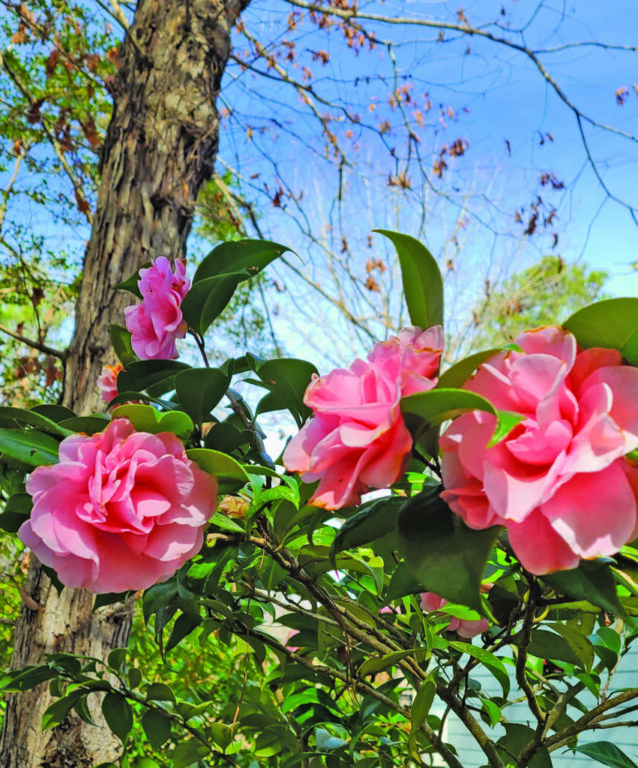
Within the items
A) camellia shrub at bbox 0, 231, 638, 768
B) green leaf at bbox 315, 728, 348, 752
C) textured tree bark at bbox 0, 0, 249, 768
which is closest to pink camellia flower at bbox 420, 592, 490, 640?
camellia shrub at bbox 0, 231, 638, 768

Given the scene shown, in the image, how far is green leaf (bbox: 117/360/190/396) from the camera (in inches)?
22.2

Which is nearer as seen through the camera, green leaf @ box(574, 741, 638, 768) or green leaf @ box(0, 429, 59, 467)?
green leaf @ box(0, 429, 59, 467)

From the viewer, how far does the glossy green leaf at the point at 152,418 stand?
0.43 m

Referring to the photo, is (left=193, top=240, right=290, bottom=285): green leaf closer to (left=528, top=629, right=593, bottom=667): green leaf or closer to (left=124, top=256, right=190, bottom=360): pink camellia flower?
(left=124, top=256, right=190, bottom=360): pink camellia flower

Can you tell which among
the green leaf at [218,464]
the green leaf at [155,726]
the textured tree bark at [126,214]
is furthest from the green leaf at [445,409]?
the textured tree bark at [126,214]

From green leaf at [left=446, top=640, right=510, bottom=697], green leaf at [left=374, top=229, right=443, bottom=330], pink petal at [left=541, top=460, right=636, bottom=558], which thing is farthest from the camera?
green leaf at [left=446, top=640, right=510, bottom=697]

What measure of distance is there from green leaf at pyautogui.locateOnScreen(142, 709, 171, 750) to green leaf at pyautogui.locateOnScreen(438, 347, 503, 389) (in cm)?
83

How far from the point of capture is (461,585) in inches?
12.4

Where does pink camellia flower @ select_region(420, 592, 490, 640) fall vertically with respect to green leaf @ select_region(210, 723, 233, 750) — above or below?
above

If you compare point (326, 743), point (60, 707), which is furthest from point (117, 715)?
point (326, 743)

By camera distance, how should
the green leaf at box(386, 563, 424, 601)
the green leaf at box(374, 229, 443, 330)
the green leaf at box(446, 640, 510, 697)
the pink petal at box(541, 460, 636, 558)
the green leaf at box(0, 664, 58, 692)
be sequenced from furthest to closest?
1. the green leaf at box(0, 664, 58, 692)
2. the green leaf at box(446, 640, 510, 697)
3. the green leaf at box(386, 563, 424, 601)
4. the green leaf at box(374, 229, 443, 330)
5. the pink petal at box(541, 460, 636, 558)

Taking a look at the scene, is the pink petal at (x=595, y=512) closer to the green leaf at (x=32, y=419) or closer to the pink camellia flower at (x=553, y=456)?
the pink camellia flower at (x=553, y=456)

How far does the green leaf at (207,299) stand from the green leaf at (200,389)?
0.06 metres

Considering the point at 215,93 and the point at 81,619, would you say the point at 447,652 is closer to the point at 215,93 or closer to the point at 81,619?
the point at 81,619
